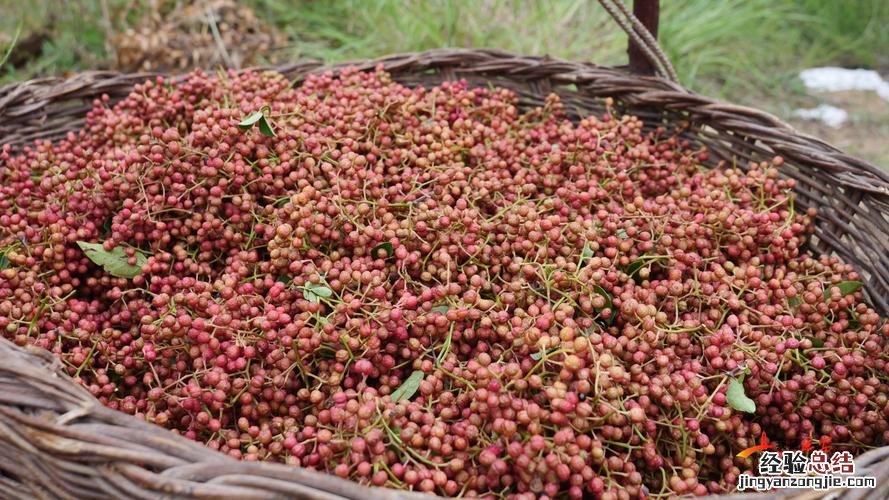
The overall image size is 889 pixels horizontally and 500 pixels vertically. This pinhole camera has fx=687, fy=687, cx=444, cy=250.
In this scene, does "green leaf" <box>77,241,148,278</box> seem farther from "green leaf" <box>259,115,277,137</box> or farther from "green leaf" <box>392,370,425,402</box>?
"green leaf" <box>392,370,425,402</box>

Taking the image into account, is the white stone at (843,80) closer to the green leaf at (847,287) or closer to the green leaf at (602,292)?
the green leaf at (847,287)

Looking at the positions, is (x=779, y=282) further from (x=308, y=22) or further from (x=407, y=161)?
(x=308, y=22)

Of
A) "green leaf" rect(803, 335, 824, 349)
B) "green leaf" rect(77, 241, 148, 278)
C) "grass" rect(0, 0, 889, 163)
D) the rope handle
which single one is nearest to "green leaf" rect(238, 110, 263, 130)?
"green leaf" rect(77, 241, 148, 278)

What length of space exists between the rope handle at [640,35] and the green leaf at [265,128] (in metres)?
0.86

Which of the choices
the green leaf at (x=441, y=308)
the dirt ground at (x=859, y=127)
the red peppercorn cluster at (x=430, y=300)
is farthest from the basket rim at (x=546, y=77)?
the dirt ground at (x=859, y=127)

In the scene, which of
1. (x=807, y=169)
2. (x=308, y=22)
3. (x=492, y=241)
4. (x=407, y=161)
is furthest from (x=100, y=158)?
(x=308, y=22)

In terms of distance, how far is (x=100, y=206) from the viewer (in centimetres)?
142

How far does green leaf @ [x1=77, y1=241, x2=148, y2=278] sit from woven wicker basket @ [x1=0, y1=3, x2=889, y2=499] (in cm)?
32

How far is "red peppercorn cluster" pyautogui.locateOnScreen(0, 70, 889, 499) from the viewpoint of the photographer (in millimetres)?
1062

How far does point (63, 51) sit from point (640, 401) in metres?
3.45

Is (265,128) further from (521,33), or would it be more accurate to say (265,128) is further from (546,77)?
(521,33)

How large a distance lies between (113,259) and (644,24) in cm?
145

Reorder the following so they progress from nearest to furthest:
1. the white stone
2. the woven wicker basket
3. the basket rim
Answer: the woven wicker basket → the basket rim → the white stone

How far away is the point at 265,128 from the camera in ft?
4.69
